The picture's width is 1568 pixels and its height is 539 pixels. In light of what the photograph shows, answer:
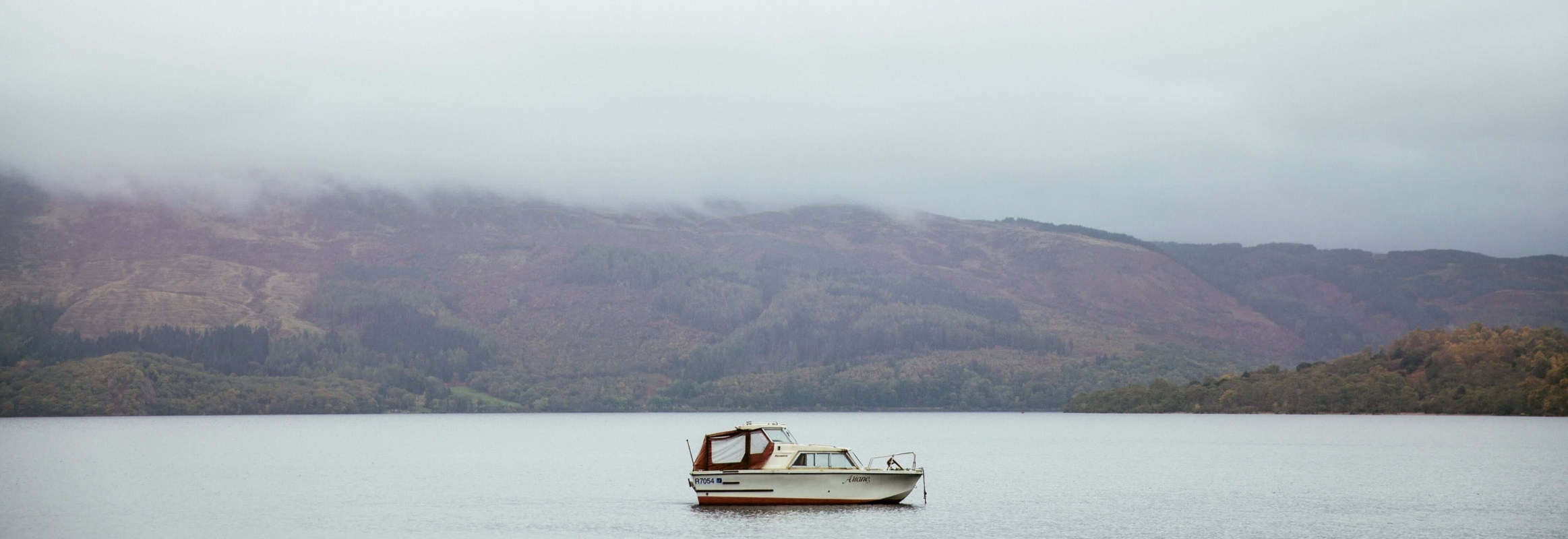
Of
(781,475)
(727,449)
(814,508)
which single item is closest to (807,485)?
(781,475)

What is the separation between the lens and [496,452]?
181375 mm

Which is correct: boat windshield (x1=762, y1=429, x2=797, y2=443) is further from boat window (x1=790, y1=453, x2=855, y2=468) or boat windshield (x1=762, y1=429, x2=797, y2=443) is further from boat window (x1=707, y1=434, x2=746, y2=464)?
boat window (x1=707, y1=434, x2=746, y2=464)

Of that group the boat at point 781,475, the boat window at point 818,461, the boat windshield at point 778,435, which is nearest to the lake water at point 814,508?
the boat at point 781,475

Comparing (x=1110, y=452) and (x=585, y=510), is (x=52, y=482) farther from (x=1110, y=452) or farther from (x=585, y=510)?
(x=1110, y=452)

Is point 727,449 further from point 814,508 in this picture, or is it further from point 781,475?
point 814,508

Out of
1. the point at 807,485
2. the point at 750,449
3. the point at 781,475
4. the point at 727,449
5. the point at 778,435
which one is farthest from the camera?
the point at 778,435

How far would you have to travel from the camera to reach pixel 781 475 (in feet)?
261

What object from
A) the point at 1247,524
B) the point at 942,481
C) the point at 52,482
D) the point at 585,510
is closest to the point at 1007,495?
the point at 942,481

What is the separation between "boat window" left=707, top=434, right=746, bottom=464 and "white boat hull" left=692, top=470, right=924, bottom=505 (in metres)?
0.99

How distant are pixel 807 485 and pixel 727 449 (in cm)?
547

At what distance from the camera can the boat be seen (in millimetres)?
79750

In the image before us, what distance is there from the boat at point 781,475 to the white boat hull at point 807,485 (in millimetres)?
39

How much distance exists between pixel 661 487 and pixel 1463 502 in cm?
5692

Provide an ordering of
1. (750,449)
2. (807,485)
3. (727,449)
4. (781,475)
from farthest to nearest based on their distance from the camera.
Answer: (727,449), (750,449), (807,485), (781,475)
